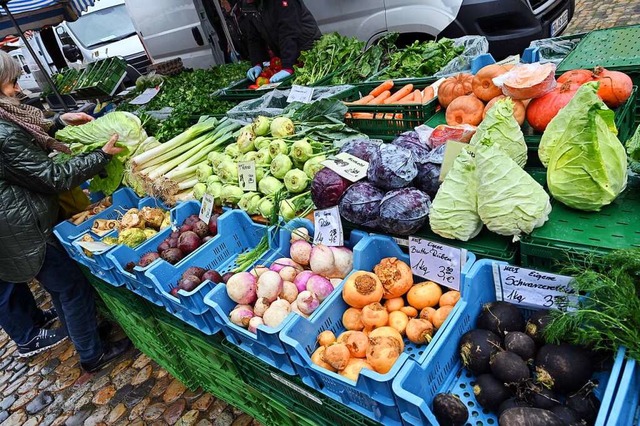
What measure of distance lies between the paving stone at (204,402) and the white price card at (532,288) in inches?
99.9

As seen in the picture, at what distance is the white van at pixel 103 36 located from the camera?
1236 centimetres

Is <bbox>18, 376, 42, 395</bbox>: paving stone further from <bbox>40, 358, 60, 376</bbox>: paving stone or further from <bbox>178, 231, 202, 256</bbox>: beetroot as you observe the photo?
<bbox>178, 231, 202, 256</bbox>: beetroot

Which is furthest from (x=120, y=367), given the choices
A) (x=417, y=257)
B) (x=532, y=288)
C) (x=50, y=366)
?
(x=532, y=288)

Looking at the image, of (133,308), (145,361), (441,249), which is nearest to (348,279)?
(441,249)

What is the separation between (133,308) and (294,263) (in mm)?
1605

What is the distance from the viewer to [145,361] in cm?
397

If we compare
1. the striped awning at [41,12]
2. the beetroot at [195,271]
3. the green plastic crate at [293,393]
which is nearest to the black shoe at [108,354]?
the beetroot at [195,271]

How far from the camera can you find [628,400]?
120cm

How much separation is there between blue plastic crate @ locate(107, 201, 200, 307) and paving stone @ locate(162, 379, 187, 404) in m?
1.19

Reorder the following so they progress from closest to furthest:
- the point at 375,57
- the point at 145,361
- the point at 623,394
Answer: the point at 623,394, the point at 145,361, the point at 375,57

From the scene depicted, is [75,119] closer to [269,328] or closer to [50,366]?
[50,366]

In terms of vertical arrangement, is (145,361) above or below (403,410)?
below

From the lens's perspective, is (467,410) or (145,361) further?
(145,361)

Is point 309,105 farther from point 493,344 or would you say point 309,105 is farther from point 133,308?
point 493,344
